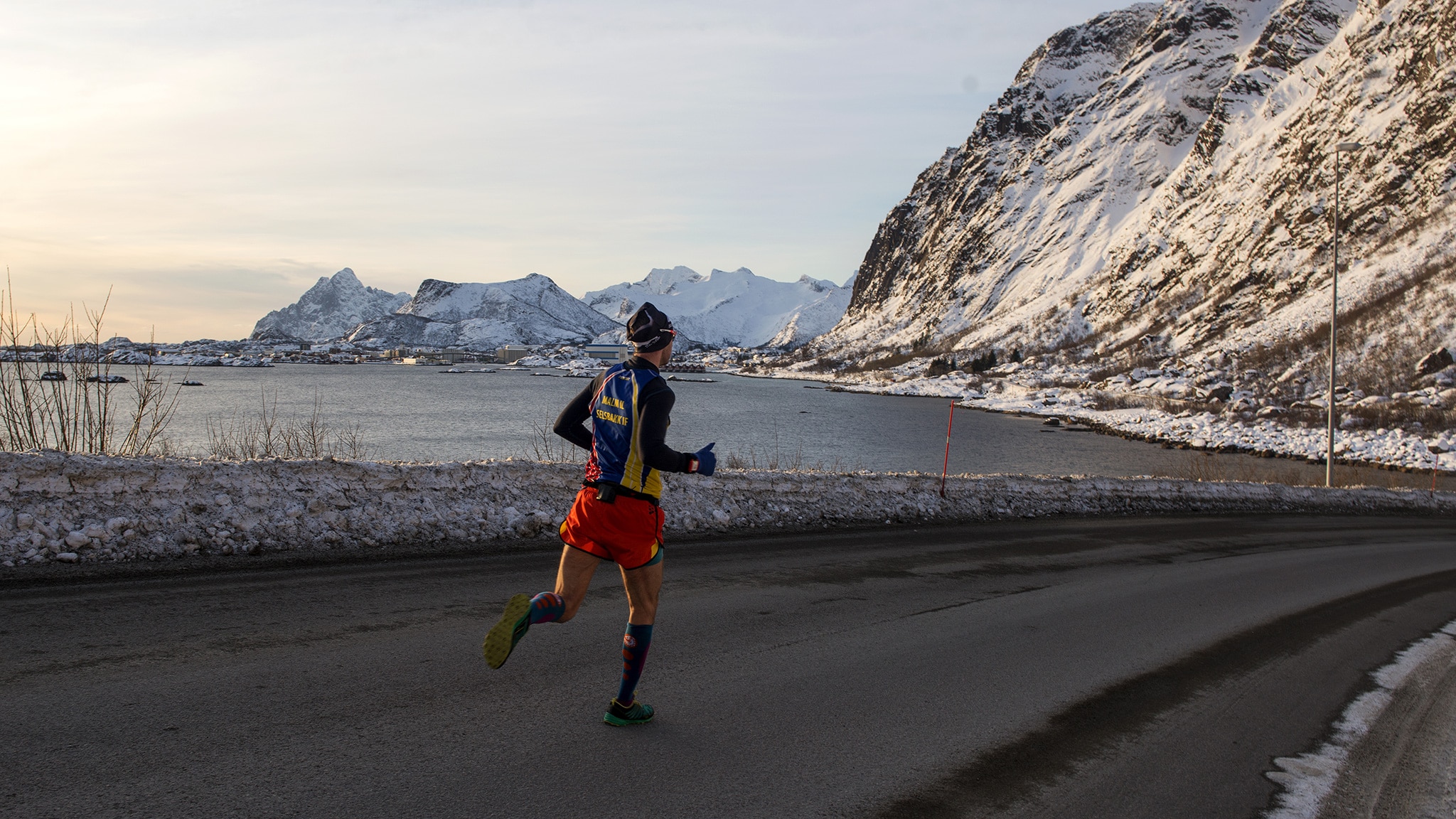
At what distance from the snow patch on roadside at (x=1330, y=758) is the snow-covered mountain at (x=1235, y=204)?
60.2 metres

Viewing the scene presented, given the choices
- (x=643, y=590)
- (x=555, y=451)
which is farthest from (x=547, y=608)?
(x=555, y=451)

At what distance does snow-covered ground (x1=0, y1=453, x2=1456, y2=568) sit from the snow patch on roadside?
6.82 metres

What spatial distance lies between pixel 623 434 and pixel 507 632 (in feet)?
3.67

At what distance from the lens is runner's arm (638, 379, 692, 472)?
4117mm

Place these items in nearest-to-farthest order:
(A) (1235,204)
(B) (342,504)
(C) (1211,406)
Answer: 1. (B) (342,504)
2. (C) (1211,406)
3. (A) (1235,204)

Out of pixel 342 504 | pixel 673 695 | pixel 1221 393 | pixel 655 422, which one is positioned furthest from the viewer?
pixel 1221 393

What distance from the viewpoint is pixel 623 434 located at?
168 inches

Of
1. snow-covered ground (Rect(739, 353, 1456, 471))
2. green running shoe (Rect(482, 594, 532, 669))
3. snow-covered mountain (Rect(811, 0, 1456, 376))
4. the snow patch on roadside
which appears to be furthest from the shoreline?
green running shoe (Rect(482, 594, 532, 669))

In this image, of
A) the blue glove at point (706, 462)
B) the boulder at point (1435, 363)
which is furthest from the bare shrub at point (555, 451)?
the boulder at point (1435, 363)

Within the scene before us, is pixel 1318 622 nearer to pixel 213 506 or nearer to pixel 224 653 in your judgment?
pixel 224 653

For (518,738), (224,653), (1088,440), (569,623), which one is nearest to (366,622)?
(224,653)

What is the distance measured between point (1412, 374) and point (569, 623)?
61045 mm

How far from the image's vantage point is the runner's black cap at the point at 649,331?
4.36 m

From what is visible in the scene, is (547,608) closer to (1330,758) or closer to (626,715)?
(626,715)
